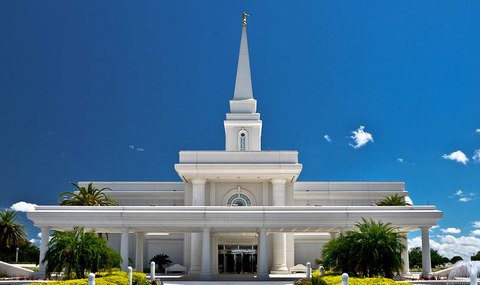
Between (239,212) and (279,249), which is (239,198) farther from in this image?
(239,212)

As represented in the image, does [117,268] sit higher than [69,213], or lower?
lower

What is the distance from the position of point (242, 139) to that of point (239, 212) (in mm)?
17120

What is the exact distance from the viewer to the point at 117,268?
33969 millimetres

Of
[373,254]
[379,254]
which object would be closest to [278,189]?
[379,254]

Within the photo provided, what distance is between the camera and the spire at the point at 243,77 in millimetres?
53438

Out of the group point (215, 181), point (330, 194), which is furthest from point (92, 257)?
point (330, 194)

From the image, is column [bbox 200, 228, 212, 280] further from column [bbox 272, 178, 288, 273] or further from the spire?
the spire

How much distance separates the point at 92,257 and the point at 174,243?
85.3 ft

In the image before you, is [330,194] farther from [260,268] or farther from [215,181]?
[260,268]

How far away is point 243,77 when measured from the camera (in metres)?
53.9

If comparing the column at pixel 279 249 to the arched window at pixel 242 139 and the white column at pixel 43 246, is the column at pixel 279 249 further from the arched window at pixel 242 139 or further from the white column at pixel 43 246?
the white column at pixel 43 246

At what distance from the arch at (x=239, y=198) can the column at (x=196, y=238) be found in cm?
225

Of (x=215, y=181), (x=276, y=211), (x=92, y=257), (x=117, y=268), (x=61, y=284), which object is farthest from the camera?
(x=215, y=181)

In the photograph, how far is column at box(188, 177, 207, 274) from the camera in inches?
1661
